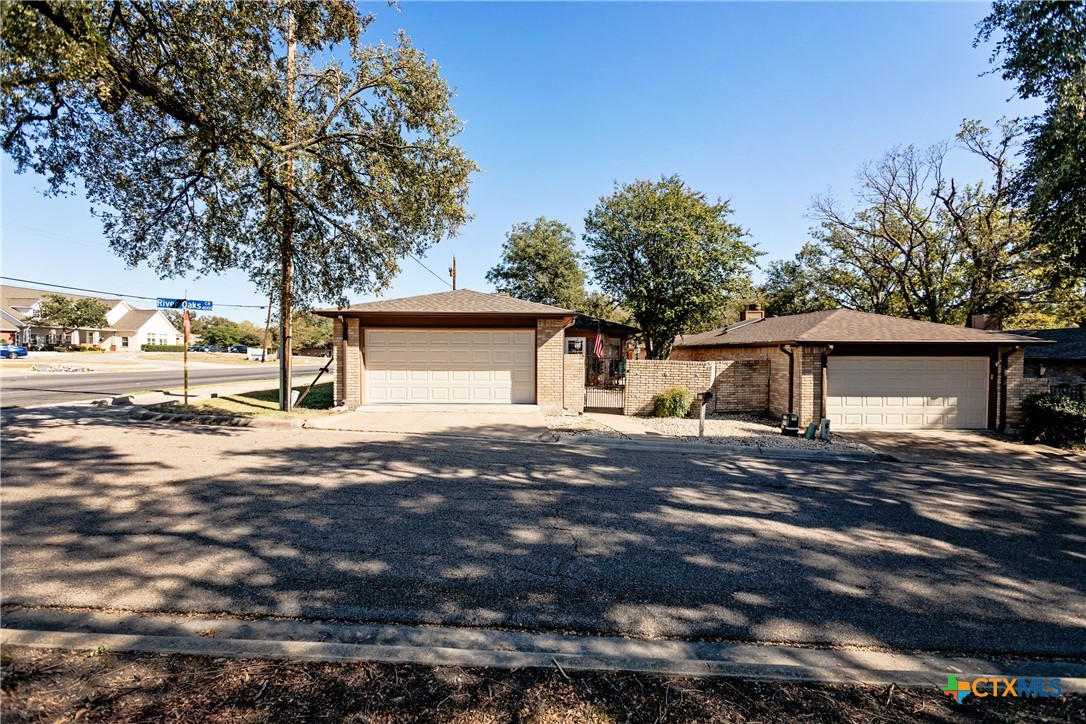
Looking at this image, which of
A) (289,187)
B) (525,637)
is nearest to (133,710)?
(525,637)

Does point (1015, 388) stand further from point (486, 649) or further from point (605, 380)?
point (486, 649)

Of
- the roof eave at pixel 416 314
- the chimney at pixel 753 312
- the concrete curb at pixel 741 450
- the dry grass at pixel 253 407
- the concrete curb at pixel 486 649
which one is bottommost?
the concrete curb at pixel 741 450

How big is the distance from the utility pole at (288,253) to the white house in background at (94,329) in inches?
1788

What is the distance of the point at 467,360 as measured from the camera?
581 inches

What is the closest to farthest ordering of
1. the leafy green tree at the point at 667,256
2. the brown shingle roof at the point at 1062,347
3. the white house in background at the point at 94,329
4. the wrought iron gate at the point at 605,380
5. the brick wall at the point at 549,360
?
the brick wall at the point at 549,360
the wrought iron gate at the point at 605,380
the brown shingle roof at the point at 1062,347
the leafy green tree at the point at 667,256
the white house in background at the point at 94,329

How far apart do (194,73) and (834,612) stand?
1074 centimetres

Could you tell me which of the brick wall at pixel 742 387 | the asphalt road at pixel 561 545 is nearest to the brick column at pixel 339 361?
the asphalt road at pixel 561 545

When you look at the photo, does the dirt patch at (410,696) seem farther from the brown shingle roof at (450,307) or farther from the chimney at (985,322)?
the chimney at (985,322)

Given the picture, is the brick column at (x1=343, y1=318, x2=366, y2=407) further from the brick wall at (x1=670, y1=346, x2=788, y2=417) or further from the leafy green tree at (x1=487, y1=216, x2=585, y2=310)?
the leafy green tree at (x1=487, y1=216, x2=585, y2=310)

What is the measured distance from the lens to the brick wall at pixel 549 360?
14.6 m

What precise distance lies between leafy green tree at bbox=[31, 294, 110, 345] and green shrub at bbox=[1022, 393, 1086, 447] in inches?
2897

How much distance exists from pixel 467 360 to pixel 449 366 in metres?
0.58

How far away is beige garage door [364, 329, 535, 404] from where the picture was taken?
48.3 feet

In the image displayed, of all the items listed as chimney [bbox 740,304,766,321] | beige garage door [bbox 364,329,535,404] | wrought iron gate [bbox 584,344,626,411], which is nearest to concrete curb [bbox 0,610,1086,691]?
beige garage door [bbox 364,329,535,404]
